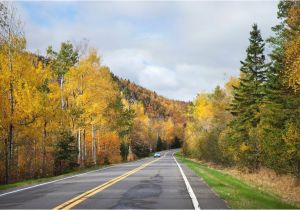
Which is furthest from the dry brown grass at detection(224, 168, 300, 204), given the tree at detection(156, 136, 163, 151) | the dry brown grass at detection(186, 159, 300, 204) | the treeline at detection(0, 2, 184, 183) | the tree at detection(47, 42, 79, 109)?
the tree at detection(156, 136, 163, 151)

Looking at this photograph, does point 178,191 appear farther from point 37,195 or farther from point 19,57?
point 19,57

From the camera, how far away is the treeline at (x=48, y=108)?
25.2 metres

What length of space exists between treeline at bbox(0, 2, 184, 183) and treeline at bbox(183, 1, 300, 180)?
41.9 feet

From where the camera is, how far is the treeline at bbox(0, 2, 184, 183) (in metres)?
25.2

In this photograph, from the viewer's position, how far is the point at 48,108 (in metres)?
27.9

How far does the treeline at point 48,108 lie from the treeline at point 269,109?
1276 cm

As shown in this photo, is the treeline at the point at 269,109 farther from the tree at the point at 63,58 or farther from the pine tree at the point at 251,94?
the tree at the point at 63,58

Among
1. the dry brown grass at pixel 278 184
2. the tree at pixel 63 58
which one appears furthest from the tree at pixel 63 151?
the dry brown grass at pixel 278 184

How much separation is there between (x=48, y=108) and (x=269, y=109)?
45.0ft

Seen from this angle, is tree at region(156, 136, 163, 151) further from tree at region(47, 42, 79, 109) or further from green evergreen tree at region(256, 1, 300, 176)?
green evergreen tree at region(256, 1, 300, 176)

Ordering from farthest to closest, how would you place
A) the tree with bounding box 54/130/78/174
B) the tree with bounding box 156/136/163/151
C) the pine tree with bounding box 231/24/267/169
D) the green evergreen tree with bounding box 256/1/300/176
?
the tree with bounding box 156/136/163/151 → the tree with bounding box 54/130/78/174 → the pine tree with bounding box 231/24/267/169 → the green evergreen tree with bounding box 256/1/300/176

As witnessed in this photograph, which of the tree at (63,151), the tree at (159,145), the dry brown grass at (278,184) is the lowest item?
the dry brown grass at (278,184)

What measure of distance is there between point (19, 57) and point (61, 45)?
2070 cm

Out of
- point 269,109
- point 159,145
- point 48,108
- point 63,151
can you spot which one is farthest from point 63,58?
point 159,145
